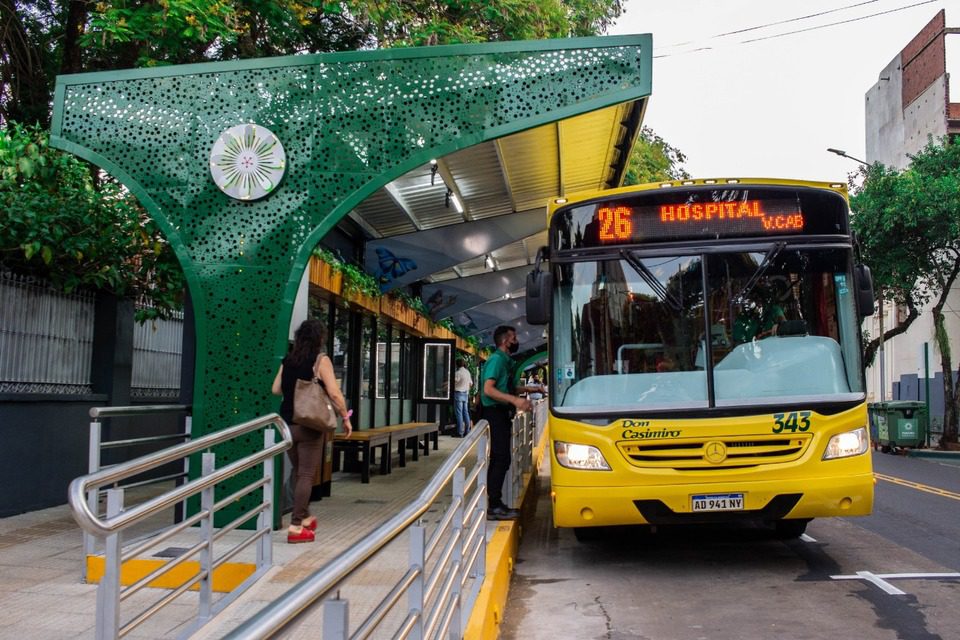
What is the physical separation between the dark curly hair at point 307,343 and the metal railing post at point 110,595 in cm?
325

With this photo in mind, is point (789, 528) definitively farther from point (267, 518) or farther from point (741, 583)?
point (267, 518)

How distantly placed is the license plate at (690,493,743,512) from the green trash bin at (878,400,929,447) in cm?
1928

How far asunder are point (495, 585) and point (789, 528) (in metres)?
3.95

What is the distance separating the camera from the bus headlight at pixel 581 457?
23.8 feet

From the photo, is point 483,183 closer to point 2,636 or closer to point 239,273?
point 239,273

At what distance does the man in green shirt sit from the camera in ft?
29.1

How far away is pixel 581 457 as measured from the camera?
7.32 meters

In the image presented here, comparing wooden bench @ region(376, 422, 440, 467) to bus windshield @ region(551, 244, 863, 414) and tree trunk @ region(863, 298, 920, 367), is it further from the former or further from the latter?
tree trunk @ region(863, 298, 920, 367)

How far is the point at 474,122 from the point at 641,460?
11.1ft

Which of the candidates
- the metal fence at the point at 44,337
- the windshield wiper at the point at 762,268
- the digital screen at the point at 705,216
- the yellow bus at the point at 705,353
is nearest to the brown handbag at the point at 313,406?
the yellow bus at the point at 705,353

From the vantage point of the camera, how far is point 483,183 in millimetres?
13328

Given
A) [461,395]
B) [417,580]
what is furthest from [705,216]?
[461,395]

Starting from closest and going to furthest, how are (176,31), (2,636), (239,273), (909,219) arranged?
(2,636), (239,273), (176,31), (909,219)

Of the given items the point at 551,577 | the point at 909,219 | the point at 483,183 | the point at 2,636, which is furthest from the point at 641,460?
the point at 909,219
